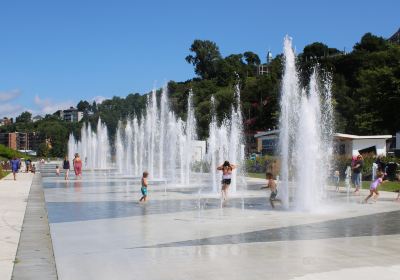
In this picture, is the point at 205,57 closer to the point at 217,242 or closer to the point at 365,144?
the point at 365,144

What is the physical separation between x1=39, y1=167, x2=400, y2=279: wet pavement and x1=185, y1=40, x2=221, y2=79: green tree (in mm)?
112418

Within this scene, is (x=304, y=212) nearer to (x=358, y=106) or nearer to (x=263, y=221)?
(x=263, y=221)

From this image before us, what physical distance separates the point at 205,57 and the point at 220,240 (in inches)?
4803

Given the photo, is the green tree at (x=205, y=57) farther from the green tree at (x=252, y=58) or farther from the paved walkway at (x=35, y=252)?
the paved walkway at (x=35, y=252)

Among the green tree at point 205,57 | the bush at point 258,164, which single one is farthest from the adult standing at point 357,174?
the green tree at point 205,57

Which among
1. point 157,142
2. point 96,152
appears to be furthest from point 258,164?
point 96,152

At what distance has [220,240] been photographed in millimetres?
10266

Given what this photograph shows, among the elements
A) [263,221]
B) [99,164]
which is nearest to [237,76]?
[99,164]

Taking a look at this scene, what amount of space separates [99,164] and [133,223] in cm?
4822

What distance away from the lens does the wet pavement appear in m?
7.76

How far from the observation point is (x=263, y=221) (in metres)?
13.1

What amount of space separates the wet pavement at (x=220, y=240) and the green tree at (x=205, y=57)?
112418mm

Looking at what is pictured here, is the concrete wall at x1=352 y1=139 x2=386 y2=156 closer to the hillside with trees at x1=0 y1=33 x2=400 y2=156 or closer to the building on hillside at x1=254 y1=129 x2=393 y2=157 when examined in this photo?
the building on hillside at x1=254 y1=129 x2=393 y2=157

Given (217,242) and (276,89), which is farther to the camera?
(276,89)
